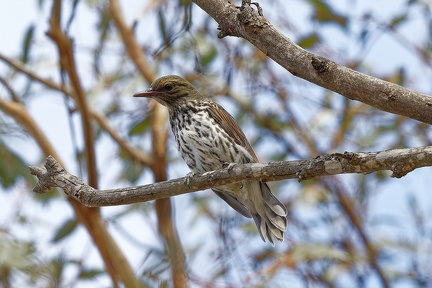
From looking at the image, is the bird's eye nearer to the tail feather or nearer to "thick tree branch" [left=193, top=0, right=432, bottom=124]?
the tail feather

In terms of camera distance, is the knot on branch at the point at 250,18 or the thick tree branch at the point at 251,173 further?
the knot on branch at the point at 250,18

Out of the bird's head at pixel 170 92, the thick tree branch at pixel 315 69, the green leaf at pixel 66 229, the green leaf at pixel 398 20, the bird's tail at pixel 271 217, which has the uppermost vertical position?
the green leaf at pixel 398 20

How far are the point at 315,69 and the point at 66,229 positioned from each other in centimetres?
345

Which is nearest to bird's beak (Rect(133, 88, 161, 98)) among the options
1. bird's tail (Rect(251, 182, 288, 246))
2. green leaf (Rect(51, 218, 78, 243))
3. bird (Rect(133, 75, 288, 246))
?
bird (Rect(133, 75, 288, 246))

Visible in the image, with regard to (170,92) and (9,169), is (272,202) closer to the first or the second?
(170,92)

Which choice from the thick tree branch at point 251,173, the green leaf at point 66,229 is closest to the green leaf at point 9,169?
the green leaf at point 66,229

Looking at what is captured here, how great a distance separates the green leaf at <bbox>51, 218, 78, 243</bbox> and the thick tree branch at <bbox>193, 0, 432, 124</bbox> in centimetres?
306

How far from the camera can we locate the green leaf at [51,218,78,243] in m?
5.71

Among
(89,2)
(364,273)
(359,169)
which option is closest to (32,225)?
(89,2)

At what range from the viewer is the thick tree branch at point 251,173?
266 centimetres

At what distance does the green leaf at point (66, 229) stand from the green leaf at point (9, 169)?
0.53 meters

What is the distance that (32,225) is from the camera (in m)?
5.79

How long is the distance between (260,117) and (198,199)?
92 centimetres

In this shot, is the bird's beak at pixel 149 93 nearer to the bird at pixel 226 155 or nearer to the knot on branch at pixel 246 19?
the bird at pixel 226 155
